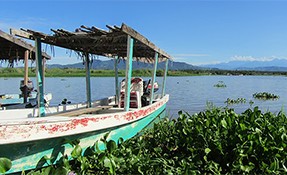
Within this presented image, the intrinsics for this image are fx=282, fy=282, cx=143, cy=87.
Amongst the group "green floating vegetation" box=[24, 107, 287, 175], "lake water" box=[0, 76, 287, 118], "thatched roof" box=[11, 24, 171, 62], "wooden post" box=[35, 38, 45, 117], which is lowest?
"lake water" box=[0, 76, 287, 118]

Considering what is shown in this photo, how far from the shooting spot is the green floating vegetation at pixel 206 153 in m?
4.10

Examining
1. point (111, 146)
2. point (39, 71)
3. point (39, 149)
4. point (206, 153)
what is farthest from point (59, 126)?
point (39, 71)

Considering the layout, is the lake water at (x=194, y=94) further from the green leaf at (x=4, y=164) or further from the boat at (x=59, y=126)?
the green leaf at (x=4, y=164)

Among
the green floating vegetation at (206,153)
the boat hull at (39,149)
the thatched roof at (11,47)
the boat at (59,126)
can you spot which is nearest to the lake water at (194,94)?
the green floating vegetation at (206,153)

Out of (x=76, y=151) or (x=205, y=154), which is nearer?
(x=76, y=151)

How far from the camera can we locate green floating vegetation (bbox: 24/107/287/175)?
13.4 ft

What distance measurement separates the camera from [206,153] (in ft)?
14.2

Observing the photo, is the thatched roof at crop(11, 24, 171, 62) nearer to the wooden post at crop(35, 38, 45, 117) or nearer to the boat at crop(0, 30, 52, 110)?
the wooden post at crop(35, 38, 45, 117)

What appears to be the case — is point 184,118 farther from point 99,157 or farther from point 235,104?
point 235,104

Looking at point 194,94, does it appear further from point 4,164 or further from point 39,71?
point 4,164

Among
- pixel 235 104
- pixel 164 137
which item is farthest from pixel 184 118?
pixel 235 104

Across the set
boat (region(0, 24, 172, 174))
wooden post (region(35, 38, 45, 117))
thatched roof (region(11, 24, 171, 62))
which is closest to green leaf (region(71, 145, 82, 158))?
boat (region(0, 24, 172, 174))

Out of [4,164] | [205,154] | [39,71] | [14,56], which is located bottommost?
[205,154]

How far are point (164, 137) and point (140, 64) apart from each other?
4.94 metres
